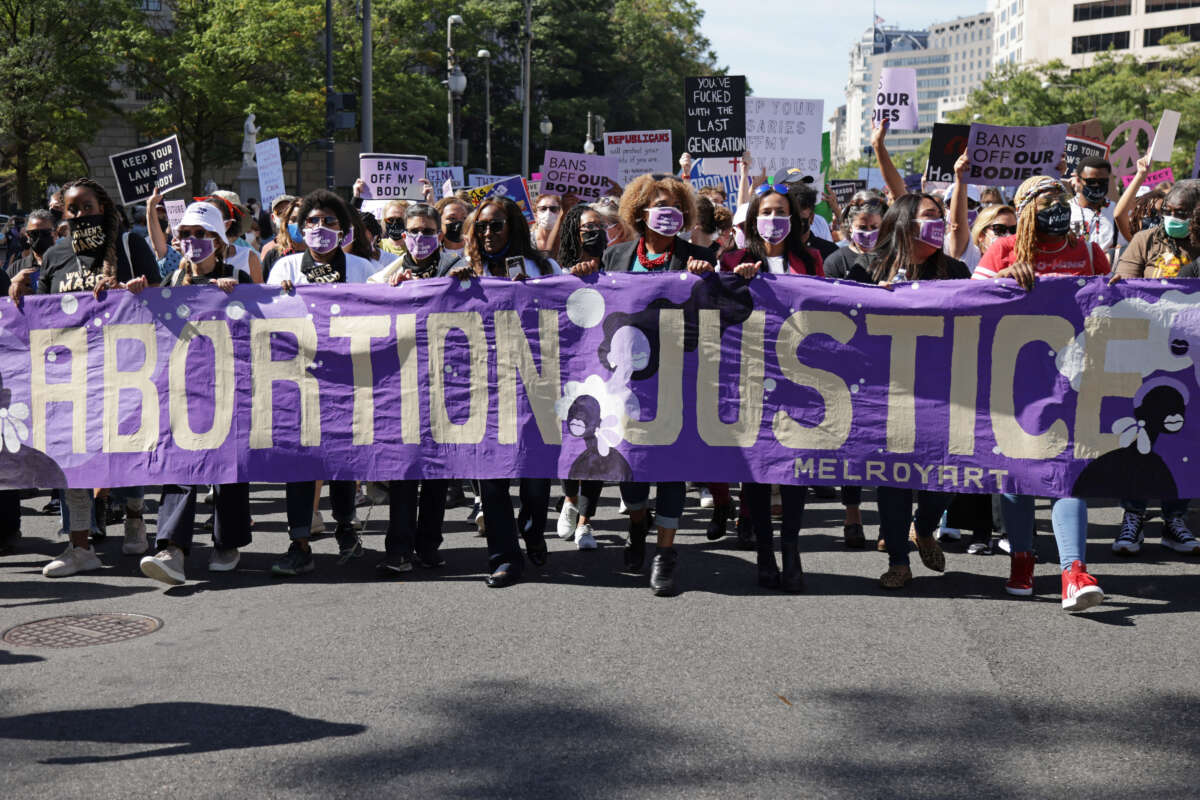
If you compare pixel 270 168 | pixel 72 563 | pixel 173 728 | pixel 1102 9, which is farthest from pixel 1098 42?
pixel 173 728

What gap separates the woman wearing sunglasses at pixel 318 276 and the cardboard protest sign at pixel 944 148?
16.8 ft

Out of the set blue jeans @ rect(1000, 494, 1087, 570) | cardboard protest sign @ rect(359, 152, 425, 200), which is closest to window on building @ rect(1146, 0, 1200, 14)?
cardboard protest sign @ rect(359, 152, 425, 200)

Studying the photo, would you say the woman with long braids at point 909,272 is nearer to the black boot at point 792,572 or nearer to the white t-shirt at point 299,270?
the black boot at point 792,572

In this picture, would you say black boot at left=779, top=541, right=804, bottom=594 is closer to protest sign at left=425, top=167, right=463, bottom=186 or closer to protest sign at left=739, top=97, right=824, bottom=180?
protest sign at left=739, top=97, right=824, bottom=180

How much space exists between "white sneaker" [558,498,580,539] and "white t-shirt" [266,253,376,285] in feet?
6.11

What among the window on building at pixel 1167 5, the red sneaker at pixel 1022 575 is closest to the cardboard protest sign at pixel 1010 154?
the red sneaker at pixel 1022 575

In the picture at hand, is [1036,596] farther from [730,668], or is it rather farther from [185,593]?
[185,593]

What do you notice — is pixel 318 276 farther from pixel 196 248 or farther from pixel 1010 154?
pixel 1010 154

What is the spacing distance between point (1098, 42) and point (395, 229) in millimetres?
104427

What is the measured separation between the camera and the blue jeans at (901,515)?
272 inches

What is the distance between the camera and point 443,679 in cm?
523

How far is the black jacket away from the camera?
23.9ft

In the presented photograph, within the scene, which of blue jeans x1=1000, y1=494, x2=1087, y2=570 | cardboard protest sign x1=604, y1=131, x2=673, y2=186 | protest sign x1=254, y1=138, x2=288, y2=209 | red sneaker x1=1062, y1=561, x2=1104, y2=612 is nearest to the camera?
red sneaker x1=1062, y1=561, x2=1104, y2=612

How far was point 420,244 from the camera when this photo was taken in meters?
7.48
